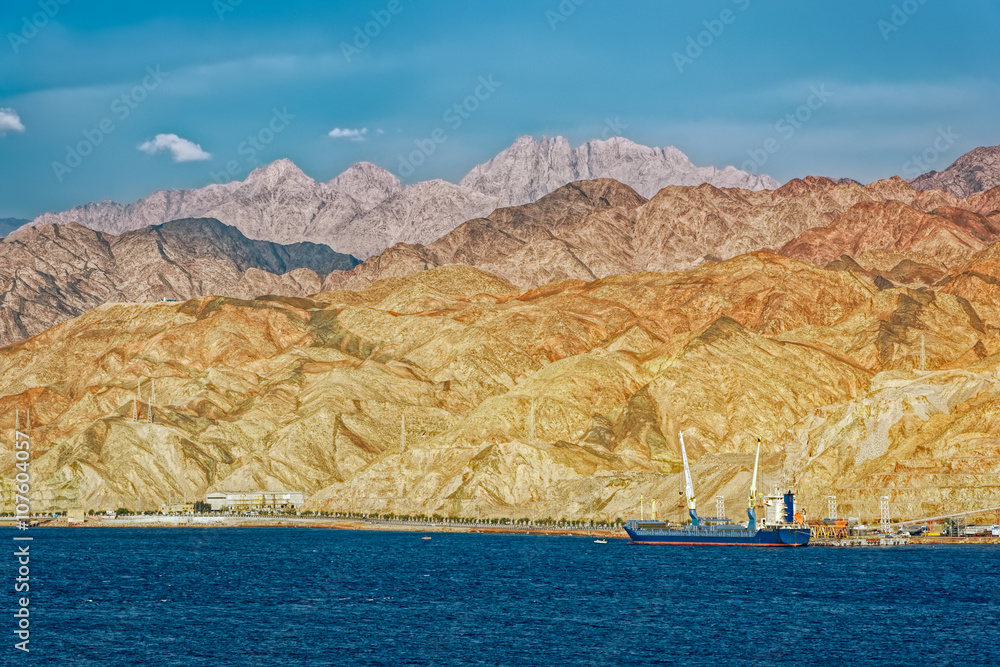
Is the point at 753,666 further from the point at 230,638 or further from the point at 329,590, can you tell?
the point at 329,590

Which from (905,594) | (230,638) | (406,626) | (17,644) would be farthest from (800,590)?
(17,644)

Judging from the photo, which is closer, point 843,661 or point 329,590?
point 843,661

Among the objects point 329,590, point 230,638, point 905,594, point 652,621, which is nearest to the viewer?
point 230,638

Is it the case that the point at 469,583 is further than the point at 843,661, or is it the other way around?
the point at 469,583

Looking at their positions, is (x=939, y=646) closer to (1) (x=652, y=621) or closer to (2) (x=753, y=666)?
(2) (x=753, y=666)

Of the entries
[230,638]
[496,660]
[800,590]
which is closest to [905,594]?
[800,590]

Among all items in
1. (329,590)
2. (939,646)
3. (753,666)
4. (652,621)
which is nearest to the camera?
(753,666)

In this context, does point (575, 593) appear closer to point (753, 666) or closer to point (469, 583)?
point (469, 583)

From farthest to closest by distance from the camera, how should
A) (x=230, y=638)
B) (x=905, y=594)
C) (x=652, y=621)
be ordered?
(x=905, y=594) → (x=652, y=621) → (x=230, y=638)

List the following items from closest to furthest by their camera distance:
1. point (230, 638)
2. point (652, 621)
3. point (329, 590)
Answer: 1. point (230, 638)
2. point (652, 621)
3. point (329, 590)
